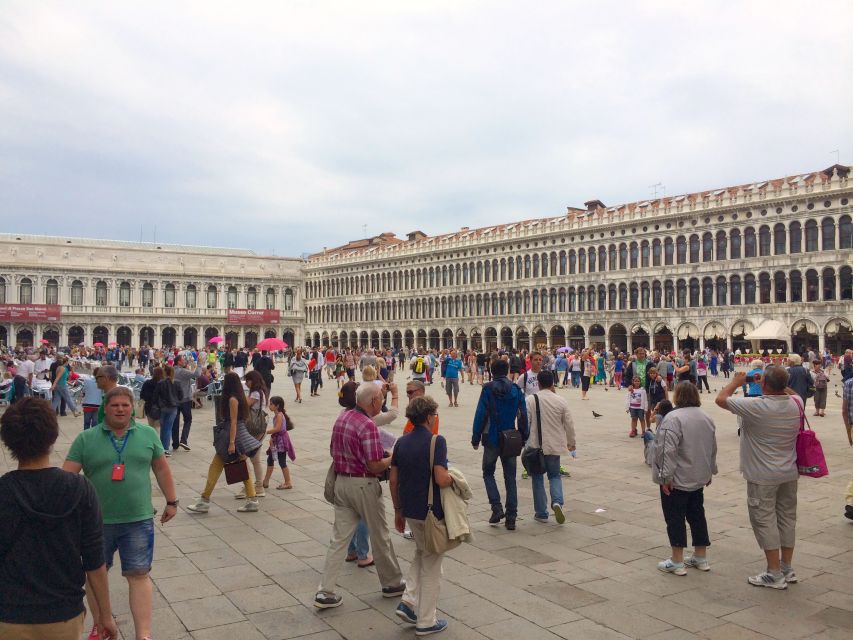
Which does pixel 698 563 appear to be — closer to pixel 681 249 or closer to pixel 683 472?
pixel 683 472

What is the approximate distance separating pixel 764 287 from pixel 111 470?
49.7m

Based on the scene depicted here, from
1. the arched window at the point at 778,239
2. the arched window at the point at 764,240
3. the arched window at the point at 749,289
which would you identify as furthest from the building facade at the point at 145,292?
the arched window at the point at 778,239

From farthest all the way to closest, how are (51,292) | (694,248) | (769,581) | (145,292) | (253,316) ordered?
(253,316), (145,292), (51,292), (694,248), (769,581)

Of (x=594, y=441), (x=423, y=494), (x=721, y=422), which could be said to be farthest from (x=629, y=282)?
(x=423, y=494)

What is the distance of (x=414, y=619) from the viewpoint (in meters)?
4.51

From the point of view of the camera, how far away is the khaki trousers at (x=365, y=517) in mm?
4941

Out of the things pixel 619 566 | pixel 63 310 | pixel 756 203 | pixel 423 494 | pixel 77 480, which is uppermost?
pixel 756 203

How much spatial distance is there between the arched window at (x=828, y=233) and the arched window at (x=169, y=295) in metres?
59.0

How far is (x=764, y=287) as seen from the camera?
155ft

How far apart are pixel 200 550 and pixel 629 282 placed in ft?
167

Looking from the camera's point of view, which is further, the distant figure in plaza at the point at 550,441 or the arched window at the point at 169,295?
the arched window at the point at 169,295

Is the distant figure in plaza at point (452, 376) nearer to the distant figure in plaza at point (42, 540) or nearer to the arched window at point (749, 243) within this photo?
the distant figure in plaza at point (42, 540)

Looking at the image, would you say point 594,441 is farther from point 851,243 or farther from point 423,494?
point 851,243

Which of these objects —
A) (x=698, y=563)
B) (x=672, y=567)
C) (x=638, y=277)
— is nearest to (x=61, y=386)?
(x=672, y=567)
